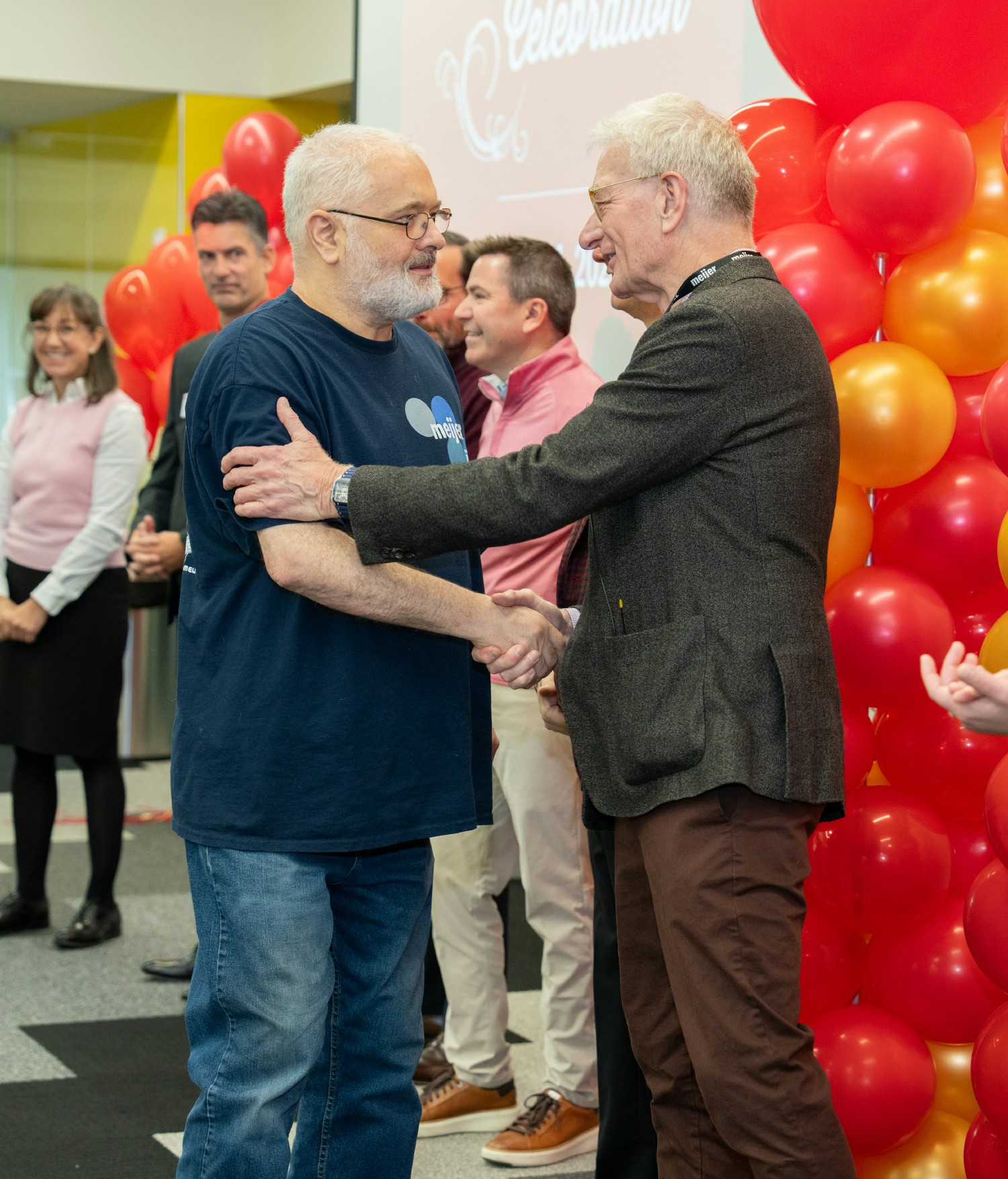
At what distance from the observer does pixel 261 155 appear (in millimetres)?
4750

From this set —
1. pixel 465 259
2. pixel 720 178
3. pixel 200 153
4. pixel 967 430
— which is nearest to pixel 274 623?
pixel 720 178

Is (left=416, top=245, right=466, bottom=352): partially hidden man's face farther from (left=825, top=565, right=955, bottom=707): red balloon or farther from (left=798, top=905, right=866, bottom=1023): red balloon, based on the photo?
(left=798, top=905, right=866, bottom=1023): red balloon

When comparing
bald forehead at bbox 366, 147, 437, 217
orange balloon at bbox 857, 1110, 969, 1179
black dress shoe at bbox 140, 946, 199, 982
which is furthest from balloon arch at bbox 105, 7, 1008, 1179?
black dress shoe at bbox 140, 946, 199, 982

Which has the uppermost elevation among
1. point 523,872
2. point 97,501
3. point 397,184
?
point 397,184

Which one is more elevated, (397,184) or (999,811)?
(397,184)

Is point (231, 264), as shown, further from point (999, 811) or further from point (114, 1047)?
point (999, 811)

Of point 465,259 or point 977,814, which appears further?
point 465,259

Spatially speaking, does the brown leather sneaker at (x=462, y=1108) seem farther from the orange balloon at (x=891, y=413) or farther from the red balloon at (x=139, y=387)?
the red balloon at (x=139, y=387)

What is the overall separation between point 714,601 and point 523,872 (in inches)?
52.3

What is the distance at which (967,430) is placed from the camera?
2.26 meters

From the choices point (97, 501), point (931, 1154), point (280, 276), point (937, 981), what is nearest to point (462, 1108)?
point (931, 1154)

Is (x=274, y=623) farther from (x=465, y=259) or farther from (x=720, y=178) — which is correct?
(x=465, y=259)

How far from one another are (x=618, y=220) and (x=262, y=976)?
1.03 metres

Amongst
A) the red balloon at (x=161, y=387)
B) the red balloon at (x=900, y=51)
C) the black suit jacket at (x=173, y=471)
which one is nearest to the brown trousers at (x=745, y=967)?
the red balloon at (x=900, y=51)
